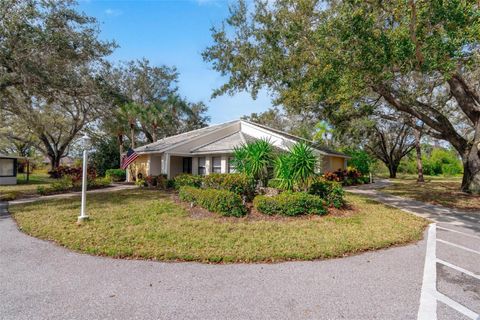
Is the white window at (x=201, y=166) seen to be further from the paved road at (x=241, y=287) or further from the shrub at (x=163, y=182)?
the paved road at (x=241, y=287)

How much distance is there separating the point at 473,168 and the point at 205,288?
16895 mm

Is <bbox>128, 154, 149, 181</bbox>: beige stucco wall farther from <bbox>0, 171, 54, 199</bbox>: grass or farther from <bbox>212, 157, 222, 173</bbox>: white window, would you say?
<bbox>212, 157, 222, 173</bbox>: white window

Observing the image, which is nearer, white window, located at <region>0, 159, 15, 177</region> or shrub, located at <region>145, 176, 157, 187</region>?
shrub, located at <region>145, 176, 157, 187</region>

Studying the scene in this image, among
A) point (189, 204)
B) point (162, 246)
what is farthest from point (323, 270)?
point (189, 204)

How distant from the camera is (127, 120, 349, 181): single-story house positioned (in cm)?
1848

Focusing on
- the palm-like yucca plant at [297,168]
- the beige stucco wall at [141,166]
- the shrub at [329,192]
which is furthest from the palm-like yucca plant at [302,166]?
the beige stucco wall at [141,166]

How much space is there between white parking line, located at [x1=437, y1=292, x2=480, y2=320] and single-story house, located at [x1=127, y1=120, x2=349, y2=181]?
1382 centimetres

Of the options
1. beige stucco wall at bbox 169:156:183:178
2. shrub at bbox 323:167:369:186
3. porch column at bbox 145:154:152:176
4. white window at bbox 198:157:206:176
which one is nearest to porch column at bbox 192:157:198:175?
white window at bbox 198:157:206:176

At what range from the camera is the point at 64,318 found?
319cm

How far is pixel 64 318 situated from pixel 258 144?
8739 millimetres

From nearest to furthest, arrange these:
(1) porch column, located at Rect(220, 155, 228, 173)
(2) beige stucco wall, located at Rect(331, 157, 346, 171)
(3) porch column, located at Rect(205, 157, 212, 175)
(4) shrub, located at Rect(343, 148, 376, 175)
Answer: (1) porch column, located at Rect(220, 155, 228, 173), (3) porch column, located at Rect(205, 157, 212, 175), (2) beige stucco wall, located at Rect(331, 157, 346, 171), (4) shrub, located at Rect(343, 148, 376, 175)

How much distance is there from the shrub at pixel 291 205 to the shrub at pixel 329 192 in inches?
37.0

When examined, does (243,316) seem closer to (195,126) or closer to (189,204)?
(189,204)

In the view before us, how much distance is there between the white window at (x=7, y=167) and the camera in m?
21.6
